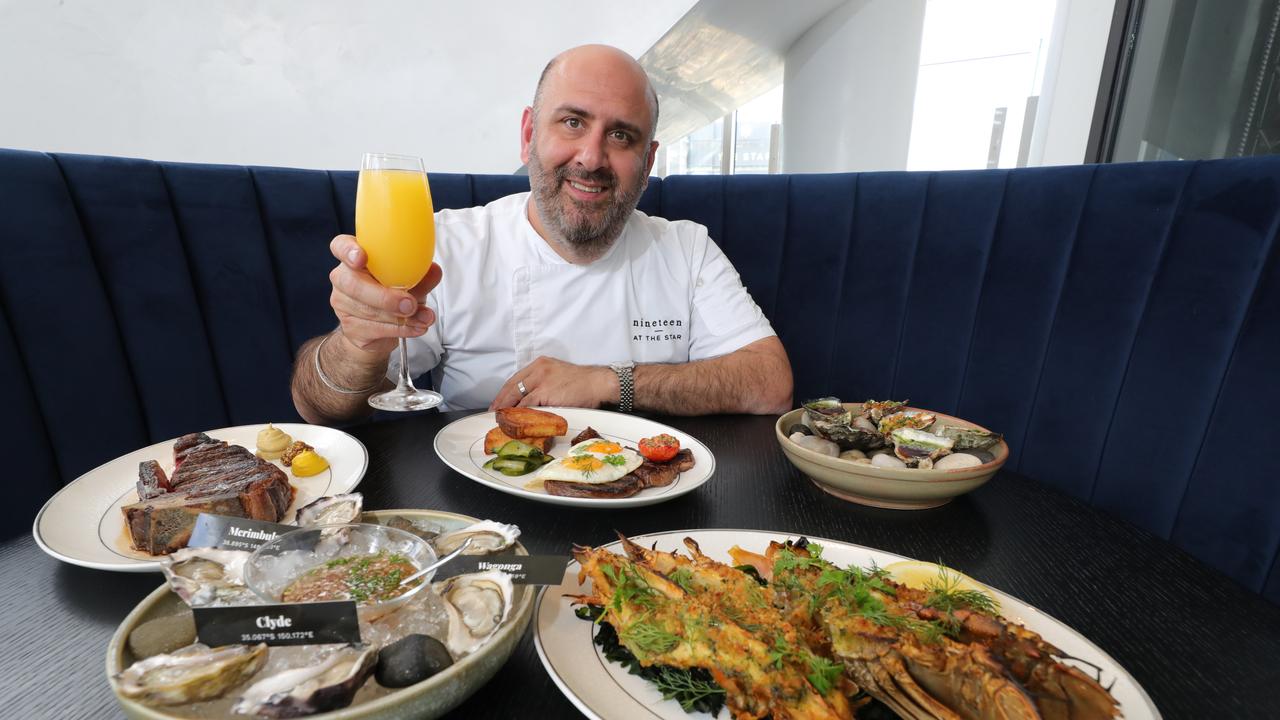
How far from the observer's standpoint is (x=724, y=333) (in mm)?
2213

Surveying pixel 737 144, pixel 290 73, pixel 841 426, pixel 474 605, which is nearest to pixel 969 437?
pixel 841 426

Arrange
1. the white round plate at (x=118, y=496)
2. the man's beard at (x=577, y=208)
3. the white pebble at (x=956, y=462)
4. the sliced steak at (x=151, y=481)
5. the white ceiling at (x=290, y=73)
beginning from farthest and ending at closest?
the white ceiling at (x=290, y=73), the man's beard at (x=577, y=208), the white pebble at (x=956, y=462), the sliced steak at (x=151, y=481), the white round plate at (x=118, y=496)

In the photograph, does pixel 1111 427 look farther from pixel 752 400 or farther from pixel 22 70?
pixel 22 70

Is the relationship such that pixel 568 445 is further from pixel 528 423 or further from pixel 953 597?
pixel 953 597

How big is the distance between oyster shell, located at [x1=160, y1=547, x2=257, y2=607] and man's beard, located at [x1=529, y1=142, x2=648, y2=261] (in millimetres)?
1541

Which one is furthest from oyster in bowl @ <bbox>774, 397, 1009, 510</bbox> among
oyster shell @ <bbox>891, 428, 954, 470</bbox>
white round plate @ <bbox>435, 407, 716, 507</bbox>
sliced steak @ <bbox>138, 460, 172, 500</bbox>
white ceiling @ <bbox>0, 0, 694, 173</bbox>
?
white ceiling @ <bbox>0, 0, 694, 173</bbox>

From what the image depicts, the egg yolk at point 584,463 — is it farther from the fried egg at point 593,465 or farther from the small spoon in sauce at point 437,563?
the small spoon in sauce at point 437,563

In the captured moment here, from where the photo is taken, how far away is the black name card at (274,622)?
52cm

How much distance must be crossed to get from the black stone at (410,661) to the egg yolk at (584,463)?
0.52 meters

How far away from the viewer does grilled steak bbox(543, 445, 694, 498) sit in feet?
3.36

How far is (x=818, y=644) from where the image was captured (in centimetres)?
62

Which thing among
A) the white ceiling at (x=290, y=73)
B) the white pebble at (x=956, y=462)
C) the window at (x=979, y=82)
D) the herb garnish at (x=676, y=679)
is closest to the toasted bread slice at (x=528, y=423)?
the herb garnish at (x=676, y=679)

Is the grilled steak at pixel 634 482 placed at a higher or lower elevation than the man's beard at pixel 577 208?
lower

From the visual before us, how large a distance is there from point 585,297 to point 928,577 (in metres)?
1.59
